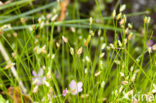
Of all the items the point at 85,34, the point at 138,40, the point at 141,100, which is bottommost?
the point at 141,100

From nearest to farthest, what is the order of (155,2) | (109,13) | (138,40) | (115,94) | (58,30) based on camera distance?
(115,94), (58,30), (138,40), (109,13), (155,2)

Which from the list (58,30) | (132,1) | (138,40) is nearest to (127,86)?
(58,30)

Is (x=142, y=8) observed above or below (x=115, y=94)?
above

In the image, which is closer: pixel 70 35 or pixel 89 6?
pixel 70 35

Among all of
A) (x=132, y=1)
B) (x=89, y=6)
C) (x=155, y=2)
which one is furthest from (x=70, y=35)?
(x=155, y=2)

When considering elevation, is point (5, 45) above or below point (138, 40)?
above

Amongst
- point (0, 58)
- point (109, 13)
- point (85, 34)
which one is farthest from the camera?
point (109, 13)

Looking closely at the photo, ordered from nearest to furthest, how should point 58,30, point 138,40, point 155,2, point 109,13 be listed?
1. point 58,30
2. point 138,40
3. point 109,13
4. point 155,2

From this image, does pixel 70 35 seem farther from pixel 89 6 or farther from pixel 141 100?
pixel 141 100

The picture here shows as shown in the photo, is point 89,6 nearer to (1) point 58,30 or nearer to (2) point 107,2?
(2) point 107,2
